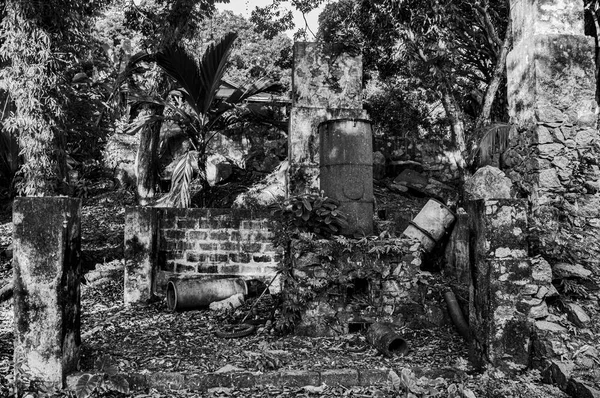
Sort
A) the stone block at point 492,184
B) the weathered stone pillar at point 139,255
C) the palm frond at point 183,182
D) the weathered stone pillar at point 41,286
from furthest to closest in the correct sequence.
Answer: the palm frond at point 183,182 < the weathered stone pillar at point 139,255 < the stone block at point 492,184 < the weathered stone pillar at point 41,286

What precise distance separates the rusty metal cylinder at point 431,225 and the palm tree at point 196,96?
3662 millimetres

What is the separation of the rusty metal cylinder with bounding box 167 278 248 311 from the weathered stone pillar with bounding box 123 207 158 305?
540mm

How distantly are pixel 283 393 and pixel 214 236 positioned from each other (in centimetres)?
381

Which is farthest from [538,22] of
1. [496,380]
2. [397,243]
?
[496,380]

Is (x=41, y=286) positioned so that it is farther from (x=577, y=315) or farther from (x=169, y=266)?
(x=577, y=315)

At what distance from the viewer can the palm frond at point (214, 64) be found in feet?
26.5

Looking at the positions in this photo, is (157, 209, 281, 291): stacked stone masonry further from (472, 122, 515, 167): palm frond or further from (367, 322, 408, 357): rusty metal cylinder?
(472, 122, 515, 167): palm frond

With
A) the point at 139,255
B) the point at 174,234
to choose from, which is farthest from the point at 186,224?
the point at 139,255

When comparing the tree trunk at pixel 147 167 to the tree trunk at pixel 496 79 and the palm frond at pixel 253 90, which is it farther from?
the tree trunk at pixel 496 79

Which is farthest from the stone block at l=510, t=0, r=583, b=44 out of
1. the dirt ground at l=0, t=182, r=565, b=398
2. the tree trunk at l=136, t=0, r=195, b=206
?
the tree trunk at l=136, t=0, r=195, b=206

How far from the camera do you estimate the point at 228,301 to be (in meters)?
6.39

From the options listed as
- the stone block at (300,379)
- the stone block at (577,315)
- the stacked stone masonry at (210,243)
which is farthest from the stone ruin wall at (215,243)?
the stone block at (577,315)

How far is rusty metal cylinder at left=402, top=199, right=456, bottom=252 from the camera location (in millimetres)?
6543

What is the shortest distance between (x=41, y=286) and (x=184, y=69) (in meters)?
5.10
